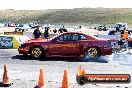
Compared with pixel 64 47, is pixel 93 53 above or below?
below

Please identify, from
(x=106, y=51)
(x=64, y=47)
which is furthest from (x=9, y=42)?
(x=106, y=51)

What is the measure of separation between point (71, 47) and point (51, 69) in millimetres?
3362

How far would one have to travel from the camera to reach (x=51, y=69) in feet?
52.7

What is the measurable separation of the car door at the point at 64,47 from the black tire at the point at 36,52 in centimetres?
47

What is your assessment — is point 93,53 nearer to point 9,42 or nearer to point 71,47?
point 71,47

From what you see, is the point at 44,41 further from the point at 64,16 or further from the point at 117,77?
the point at 64,16

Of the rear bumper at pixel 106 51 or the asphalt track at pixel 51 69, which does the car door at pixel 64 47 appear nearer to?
the asphalt track at pixel 51 69

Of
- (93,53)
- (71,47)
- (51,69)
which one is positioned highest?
(71,47)

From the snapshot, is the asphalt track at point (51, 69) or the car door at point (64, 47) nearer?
the asphalt track at point (51, 69)

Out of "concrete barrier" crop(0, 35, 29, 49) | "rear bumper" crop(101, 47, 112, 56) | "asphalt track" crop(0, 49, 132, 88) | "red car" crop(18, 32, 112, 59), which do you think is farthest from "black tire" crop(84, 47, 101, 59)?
"concrete barrier" crop(0, 35, 29, 49)

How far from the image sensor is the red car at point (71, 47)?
1917 centimetres

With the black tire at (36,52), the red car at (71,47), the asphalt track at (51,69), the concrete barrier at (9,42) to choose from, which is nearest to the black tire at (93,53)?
the red car at (71,47)

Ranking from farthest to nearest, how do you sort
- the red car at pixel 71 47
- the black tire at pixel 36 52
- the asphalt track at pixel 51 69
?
the black tire at pixel 36 52 < the red car at pixel 71 47 < the asphalt track at pixel 51 69

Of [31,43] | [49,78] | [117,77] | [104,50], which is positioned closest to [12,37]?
[31,43]
